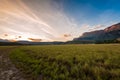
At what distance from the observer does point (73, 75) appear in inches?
264

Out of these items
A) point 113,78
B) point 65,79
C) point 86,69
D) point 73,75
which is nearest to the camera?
point 113,78

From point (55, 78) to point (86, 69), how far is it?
7.40 ft

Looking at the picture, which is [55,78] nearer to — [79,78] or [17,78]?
[79,78]

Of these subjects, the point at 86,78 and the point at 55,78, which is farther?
the point at 55,78

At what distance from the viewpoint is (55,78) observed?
20.8ft

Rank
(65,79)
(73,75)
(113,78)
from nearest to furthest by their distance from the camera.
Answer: (113,78), (65,79), (73,75)

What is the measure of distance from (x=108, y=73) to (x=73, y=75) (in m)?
1.96

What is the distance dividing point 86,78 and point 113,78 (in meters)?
1.33

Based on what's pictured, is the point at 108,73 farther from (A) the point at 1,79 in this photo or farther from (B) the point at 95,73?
(A) the point at 1,79

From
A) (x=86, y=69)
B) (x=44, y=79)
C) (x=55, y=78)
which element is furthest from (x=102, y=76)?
(x=44, y=79)

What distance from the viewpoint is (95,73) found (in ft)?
21.4

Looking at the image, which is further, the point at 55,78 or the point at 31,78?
the point at 31,78

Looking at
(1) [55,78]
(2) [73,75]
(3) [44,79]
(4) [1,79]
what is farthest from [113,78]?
(4) [1,79]

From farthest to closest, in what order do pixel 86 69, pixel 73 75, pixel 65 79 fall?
1. pixel 86 69
2. pixel 73 75
3. pixel 65 79
